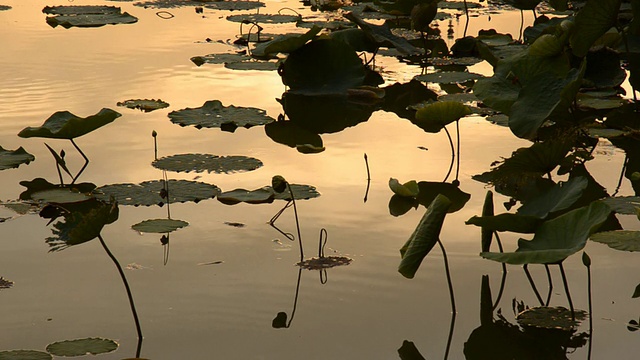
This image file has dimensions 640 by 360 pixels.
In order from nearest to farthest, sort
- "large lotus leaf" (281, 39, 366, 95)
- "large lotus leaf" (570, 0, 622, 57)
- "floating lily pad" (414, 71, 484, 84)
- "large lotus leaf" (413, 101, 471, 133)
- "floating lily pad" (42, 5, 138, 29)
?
"large lotus leaf" (413, 101, 471, 133) < "large lotus leaf" (570, 0, 622, 57) < "large lotus leaf" (281, 39, 366, 95) < "floating lily pad" (414, 71, 484, 84) < "floating lily pad" (42, 5, 138, 29)

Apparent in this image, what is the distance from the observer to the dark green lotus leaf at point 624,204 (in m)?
3.13

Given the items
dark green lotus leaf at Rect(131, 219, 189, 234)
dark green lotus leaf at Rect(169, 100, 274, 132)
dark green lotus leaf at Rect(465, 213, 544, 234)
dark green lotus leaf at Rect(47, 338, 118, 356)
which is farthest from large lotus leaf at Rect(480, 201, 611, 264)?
dark green lotus leaf at Rect(169, 100, 274, 132)

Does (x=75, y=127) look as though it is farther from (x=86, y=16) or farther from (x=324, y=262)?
(x=86, y=16)

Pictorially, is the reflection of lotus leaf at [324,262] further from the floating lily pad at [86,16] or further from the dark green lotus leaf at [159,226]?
the floating lily pad at [86,16]

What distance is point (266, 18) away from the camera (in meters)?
7.52

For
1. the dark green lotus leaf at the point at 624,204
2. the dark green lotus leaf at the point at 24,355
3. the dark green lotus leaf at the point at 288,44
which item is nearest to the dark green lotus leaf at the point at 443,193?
the dark green lotus leaf at the point at 624,204

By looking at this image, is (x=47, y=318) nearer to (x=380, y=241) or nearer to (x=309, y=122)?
(x=380, y=241)

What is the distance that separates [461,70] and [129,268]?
356 centimetres

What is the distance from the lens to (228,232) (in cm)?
300

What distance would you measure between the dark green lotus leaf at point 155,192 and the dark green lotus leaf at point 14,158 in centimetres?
46

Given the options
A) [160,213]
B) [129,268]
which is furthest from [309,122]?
[129,268]

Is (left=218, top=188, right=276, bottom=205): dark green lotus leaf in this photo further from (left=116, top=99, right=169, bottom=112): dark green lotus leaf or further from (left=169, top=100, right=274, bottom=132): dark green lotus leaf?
(left=116, top=99, right=169, bottom=112): dark green lotus leaf

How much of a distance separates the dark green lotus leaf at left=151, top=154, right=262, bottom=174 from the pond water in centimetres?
3

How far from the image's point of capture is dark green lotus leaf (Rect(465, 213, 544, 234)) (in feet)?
7.41
